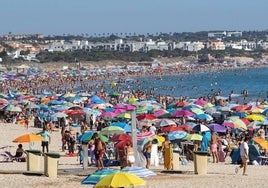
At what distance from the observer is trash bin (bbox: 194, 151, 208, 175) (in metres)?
14.5

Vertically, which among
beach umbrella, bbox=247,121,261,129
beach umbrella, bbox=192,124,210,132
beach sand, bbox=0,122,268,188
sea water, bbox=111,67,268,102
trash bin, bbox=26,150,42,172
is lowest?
sea water, bbox=111,67,268,102

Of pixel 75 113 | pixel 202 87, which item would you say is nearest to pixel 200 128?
pixel 75 113

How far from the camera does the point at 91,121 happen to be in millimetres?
29266

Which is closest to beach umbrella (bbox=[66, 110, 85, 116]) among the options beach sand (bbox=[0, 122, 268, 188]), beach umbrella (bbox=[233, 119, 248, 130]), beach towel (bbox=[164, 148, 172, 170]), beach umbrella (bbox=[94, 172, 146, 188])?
beach umbrella (bbox=[233, 119, 248, 130])

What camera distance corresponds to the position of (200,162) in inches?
577

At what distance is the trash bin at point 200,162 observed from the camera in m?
14.5

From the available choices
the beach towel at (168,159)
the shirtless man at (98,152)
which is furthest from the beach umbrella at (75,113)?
the beach towel at (168,159)

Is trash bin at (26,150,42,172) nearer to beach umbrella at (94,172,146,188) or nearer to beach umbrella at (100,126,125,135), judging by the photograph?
beach umbrella at (100,126,125,135)

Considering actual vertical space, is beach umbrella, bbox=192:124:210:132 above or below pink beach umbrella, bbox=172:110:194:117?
above

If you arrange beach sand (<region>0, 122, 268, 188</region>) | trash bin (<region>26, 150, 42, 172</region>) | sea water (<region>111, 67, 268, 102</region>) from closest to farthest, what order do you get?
beach sand (<region>0, 122, 268, 188</region>) < trash bin (<region>26, 150, 42, 172</region>) < sea water (<region>111, 67, 268, 102</region>)

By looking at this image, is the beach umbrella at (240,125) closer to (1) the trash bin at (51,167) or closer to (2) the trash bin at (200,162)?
(2) the trash bin at (200,162)

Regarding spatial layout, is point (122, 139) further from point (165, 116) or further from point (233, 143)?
point (165, 116)

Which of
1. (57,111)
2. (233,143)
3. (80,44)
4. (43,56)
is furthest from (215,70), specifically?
(233,143)

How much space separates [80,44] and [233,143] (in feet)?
575
